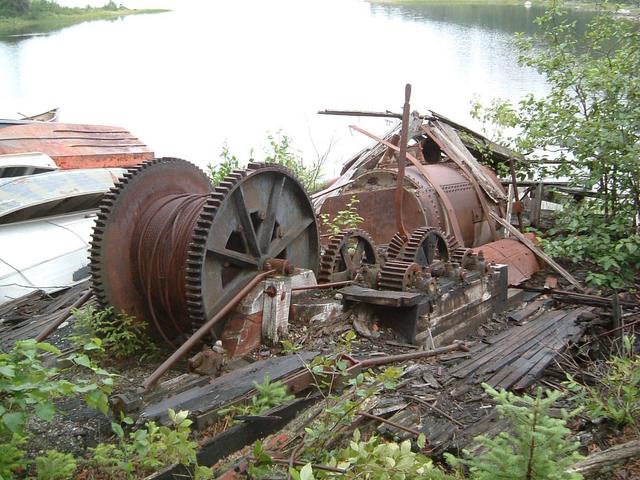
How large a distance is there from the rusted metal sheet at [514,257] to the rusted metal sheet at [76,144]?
22.5 feet

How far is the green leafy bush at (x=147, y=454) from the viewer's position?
4.00m

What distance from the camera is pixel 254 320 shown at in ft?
19.7

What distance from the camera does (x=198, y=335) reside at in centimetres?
557

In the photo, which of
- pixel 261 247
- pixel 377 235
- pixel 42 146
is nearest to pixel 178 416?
pixel 261 247

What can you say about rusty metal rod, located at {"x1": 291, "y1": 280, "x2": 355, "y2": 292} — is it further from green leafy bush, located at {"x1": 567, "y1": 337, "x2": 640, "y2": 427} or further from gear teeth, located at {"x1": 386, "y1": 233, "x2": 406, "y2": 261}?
green leafy bush, located at {"x1": 567, "y1": 337, "x2": 640, "y2": 427}

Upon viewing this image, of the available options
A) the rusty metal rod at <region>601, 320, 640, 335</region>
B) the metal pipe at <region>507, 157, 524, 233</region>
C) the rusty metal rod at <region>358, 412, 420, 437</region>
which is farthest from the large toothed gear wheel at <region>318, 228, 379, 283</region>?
the metal pipe at <region>507, 157, 524, 233</region>

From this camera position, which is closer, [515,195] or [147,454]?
[147,454]

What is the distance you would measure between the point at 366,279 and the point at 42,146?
8077 millimetres

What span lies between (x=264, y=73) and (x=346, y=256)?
78.2 ft

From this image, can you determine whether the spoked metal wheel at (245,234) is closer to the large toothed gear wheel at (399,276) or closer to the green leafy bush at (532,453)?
the large toothed gear wheel at (399,276)

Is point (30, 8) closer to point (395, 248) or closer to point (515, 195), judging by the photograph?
point (515, 195)

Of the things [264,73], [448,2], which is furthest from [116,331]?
[448,2]

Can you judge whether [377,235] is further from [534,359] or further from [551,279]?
[534,359]

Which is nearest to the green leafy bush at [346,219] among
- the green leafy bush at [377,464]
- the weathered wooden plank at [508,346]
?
the weathered wooden plank at [508,346]
